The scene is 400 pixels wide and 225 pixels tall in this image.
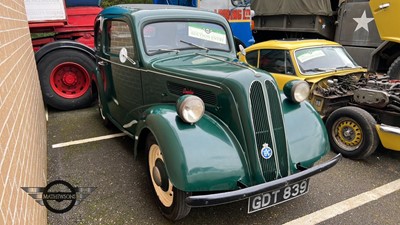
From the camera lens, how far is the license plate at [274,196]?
7.59 feet

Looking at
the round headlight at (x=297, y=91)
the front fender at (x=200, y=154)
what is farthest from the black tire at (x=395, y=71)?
the front fender at (x=200, y=154)

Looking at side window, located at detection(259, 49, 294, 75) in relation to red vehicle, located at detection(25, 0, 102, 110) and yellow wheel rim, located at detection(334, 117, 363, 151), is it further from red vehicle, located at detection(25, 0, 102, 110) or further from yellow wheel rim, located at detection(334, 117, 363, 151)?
red vehicle, located at detection(25, 0, 102, 110)

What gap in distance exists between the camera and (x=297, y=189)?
2.47 m

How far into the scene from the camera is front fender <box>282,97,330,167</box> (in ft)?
8.53

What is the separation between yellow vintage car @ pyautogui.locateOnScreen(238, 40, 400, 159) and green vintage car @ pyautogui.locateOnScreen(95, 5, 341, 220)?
1170mm

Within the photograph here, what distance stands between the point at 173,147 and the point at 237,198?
23.9 inches

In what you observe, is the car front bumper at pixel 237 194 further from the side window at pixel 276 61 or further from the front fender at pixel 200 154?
the side window at pixel 276 61

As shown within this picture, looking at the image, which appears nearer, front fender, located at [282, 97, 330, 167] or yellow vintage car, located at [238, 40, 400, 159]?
front fender, located at [282, 97, 330, 167]

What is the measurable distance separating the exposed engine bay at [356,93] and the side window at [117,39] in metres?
2.68

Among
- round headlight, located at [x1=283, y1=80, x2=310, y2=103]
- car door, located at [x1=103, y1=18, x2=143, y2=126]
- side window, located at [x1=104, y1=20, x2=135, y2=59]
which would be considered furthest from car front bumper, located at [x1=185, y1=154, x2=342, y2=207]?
side window, located at [x1=104, y1=20, x2=135, y2=59]

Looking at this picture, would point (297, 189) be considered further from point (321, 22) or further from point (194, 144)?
point (321, 22)

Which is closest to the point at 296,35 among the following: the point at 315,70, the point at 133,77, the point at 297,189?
the point at 315,70

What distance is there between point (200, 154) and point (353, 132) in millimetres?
2426

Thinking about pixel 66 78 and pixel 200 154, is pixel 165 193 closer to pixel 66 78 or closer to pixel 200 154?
pixel 200 154
